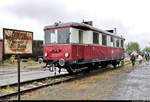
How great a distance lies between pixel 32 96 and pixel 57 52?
4.90 meters

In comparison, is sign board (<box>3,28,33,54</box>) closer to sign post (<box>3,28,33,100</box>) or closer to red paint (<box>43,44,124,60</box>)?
sign post (<box>3,28,33,100</box>)

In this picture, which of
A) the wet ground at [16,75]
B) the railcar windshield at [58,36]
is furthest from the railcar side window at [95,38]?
the wet ground at [16,75]

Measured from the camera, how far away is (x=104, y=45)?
49.0 ft

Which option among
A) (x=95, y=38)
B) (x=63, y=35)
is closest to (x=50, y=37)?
(x=63, y=35)

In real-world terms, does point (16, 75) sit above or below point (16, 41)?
below

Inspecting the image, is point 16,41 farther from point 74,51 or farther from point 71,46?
point 74,51

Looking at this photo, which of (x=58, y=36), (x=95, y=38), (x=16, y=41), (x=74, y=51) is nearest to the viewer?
(x=16, y=41)

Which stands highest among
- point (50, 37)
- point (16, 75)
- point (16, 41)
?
point (50, 37)

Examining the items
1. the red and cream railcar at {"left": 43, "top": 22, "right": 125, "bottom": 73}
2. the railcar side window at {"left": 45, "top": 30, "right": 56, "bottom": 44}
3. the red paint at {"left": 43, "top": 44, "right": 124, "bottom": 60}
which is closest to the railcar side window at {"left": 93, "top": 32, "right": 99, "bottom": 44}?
the red and cream railcar at {"left": 43, "top": 22, "right": 125, "bottom": 73}

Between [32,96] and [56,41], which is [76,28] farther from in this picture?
→ [32,96]

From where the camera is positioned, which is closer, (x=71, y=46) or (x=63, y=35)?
(x=71, y=46)

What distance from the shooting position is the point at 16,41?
600cm

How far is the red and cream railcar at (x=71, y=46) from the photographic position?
11141mm

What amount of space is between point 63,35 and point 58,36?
0.44 m
